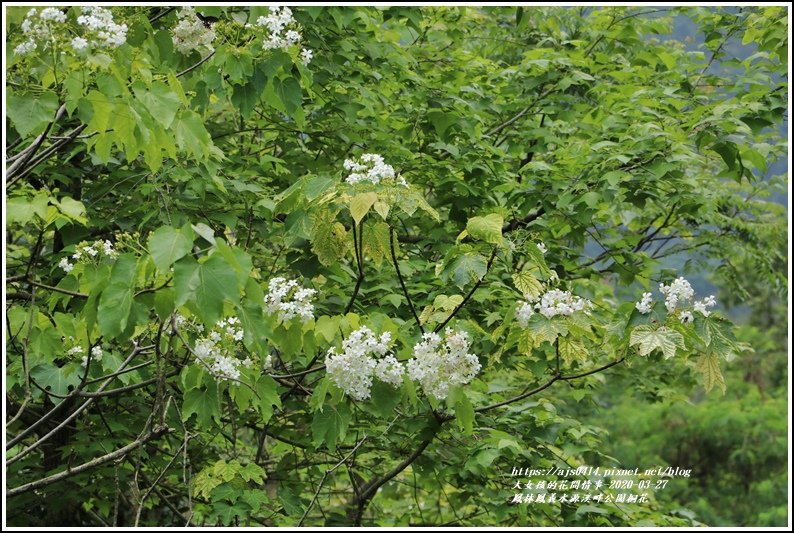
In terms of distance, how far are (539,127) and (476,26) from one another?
1.77 m

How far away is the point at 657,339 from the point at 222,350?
4.46ft

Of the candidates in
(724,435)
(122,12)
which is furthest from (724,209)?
(724,435)

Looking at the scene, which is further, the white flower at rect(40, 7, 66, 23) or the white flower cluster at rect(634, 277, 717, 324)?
the white flower cluster at rect(634, 277, 717, 324)

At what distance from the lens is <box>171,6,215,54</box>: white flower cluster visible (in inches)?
113

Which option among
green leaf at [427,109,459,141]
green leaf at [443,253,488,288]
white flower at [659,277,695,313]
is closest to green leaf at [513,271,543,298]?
green leaf at [443,253,488,288]

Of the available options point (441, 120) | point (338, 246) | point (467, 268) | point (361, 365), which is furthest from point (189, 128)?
point (441, 120)

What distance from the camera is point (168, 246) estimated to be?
1.76 meters

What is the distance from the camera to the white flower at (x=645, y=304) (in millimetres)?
2541

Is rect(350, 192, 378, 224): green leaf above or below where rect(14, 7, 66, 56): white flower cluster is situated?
below

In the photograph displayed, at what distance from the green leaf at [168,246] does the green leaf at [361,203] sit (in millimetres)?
613

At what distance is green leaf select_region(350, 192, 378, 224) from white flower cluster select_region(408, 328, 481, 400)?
1.50ft

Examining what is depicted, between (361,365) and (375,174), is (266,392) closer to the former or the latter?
Answer: (361,365)

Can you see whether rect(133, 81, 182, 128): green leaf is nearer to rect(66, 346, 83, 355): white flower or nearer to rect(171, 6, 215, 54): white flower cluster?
rect(171, 6, 215, 54): white flower cluster

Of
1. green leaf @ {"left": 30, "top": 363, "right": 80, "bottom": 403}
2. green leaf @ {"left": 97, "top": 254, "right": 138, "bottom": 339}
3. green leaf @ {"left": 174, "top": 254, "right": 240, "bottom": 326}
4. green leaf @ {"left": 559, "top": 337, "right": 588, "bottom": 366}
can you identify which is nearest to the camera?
green leaf @ {"left": 174, "top": 254, "right": 240, "bottom": 326}
